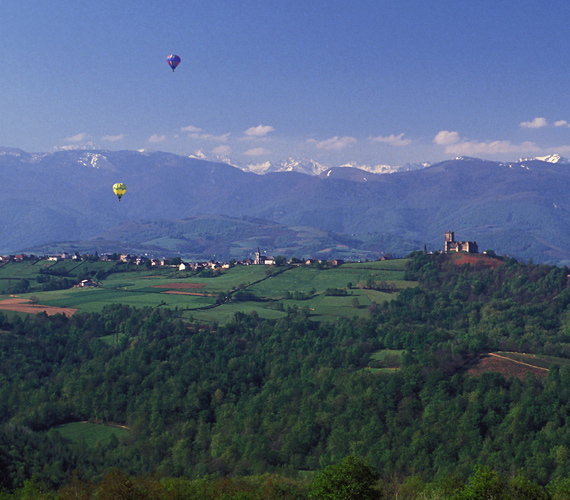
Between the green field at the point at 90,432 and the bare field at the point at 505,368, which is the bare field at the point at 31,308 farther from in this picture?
the bare field at the point at 505,368

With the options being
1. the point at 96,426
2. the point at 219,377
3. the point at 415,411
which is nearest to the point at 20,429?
the point at 96,426

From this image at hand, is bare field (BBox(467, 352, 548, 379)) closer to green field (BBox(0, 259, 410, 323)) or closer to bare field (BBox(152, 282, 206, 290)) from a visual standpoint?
green field (BBox(0, 259, 410, 323))

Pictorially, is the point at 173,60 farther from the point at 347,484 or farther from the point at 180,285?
the point at 347,484

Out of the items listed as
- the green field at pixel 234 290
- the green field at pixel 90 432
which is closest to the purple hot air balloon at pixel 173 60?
the green field at pixel 234 290

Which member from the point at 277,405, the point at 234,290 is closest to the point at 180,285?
the point at 234,290

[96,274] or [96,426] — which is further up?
[96,274]

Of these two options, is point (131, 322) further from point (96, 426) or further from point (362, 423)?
point (362, 423)
